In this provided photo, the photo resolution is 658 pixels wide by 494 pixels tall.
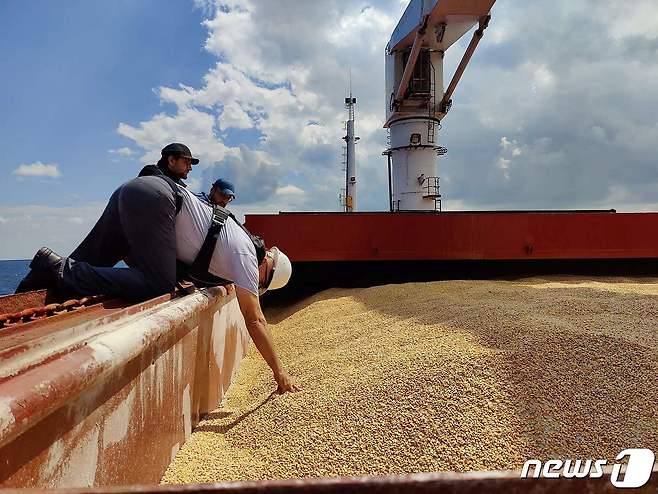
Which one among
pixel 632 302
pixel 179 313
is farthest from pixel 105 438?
pixel 632 302

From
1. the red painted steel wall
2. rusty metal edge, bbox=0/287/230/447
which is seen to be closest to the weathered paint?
rusty metal edge, bbox=0/287/230/447

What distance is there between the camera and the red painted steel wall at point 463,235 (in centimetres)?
515

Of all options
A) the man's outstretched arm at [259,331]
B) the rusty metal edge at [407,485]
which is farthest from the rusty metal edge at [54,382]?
the man's outstretched arm at [259,331]

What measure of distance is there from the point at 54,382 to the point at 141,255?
1.25 m

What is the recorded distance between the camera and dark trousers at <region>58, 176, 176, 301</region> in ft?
6.48

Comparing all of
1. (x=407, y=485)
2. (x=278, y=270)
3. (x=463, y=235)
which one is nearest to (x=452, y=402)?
(x=407, y=485)

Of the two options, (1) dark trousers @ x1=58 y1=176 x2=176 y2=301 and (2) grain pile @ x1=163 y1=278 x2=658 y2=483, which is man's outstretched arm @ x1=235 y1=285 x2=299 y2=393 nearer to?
(2) grain pile @ x1=163 y1=278 x2=658 y2=483

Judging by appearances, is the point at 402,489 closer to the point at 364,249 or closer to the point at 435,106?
the point at 364,249

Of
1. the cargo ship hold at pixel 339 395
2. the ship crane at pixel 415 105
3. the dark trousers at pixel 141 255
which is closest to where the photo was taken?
the cargo ship hold at pixel 339 395

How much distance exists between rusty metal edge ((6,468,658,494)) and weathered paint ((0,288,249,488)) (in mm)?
246

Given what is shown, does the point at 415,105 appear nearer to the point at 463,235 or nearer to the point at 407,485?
the point at 463,235

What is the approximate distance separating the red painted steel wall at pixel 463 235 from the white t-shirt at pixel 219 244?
2.82 metres

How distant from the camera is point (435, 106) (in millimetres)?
8969

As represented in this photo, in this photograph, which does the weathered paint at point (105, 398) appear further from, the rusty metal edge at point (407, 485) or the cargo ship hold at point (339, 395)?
the rusty metal edge at point (407, 485)
